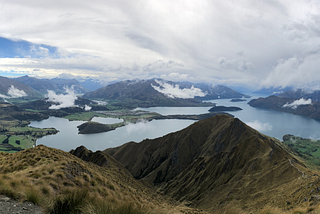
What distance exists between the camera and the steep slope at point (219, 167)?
41.2m

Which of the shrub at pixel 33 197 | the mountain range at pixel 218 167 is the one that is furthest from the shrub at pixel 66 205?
the mountain range at pixel 218 167

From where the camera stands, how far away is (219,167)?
67.9 metres

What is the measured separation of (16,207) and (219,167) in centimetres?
6953

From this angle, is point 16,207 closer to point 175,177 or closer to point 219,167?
point 219,167

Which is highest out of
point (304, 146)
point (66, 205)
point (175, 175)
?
point (66, 205)

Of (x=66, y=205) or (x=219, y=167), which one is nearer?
(x=66, y=205)

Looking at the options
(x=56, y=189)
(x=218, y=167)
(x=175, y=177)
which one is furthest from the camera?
(x=175, y=177)

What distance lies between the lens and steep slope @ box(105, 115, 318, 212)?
1620 inches

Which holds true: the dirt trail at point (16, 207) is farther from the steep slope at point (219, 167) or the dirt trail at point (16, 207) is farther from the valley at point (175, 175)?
the steep slope at point (219, 167)

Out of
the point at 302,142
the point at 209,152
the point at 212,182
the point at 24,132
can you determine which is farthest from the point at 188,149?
the point at 24,132

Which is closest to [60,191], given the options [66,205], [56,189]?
[56,189]

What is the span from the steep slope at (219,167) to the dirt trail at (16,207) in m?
27.0

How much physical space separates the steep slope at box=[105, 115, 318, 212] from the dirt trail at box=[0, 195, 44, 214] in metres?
27.0

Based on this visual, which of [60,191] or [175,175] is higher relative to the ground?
[60,191]
